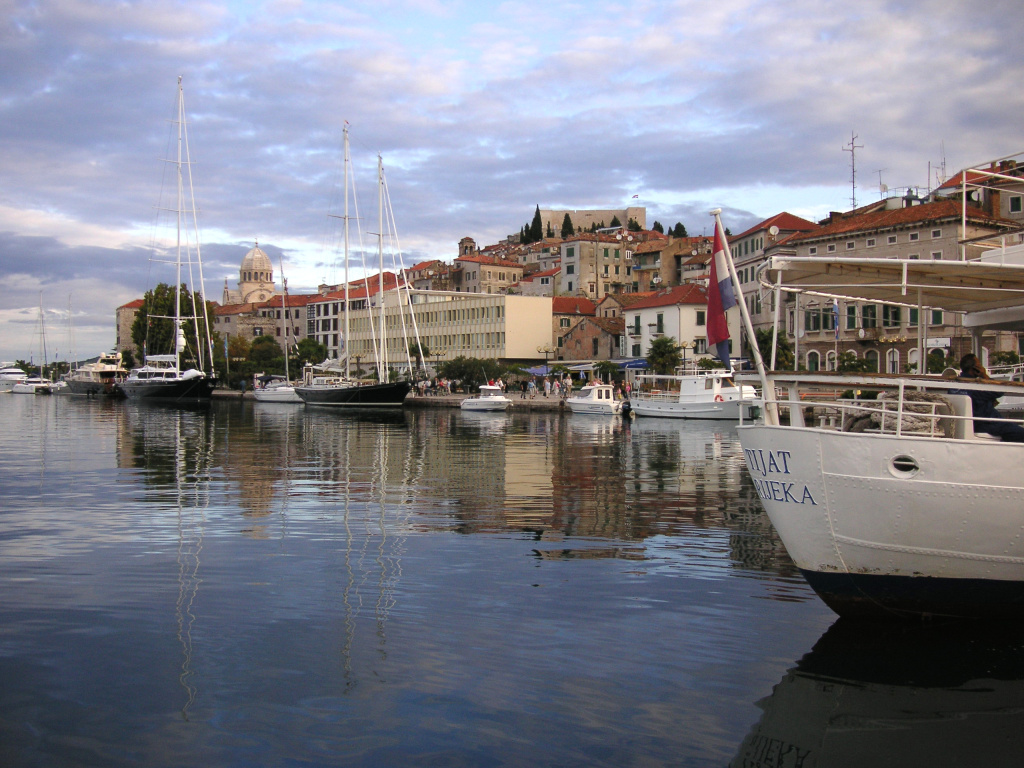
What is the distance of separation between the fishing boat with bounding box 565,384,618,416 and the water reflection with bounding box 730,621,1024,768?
5200 centimetres

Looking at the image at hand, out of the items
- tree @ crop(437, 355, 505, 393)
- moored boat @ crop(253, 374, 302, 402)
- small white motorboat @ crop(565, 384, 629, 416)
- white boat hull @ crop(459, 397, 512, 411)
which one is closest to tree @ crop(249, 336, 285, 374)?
moored boat @ crop(253, 374, 302, 402)

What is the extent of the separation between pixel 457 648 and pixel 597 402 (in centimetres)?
5387

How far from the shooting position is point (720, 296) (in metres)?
9.89

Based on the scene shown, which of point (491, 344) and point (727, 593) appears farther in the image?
point (491, 344)

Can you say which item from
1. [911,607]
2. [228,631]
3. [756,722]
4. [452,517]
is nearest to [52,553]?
[228,631]

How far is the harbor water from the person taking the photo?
21.8ft

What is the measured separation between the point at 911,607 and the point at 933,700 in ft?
5.71

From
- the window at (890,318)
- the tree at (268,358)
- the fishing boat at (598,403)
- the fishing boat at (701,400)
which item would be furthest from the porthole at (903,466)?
the tree at (268,358)

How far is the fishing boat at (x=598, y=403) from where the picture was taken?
61594mm

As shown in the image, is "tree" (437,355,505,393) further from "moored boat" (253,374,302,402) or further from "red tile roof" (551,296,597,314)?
"red tile roof" (551,296,597,314)

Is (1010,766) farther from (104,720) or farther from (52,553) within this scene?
(52,553)

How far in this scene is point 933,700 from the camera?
7.51m

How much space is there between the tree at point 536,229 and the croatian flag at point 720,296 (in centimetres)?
15159

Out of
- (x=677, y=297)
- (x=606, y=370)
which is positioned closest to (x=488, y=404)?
(x=606, y=370)
